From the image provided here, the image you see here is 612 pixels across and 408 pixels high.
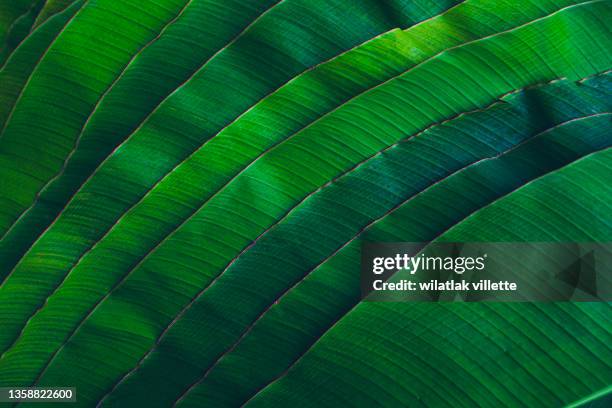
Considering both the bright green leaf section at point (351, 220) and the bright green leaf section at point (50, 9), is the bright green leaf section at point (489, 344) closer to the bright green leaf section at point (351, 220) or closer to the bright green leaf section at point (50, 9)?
the bright green leaf section at point (351, 220)

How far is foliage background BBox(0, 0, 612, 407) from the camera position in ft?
1.93

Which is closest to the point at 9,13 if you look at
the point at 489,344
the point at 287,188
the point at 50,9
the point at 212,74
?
the point at 50,9

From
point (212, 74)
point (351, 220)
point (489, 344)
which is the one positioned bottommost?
point (489, 344)

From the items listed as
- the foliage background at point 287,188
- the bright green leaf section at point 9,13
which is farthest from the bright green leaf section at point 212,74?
the bright green leaf section at point 9,13

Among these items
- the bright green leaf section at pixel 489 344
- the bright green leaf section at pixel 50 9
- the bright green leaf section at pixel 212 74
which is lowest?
the bright green leaf section at pixel 489 344

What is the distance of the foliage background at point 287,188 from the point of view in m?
0.59

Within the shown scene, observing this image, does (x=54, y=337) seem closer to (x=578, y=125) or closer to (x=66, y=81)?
(x=66, y=81)

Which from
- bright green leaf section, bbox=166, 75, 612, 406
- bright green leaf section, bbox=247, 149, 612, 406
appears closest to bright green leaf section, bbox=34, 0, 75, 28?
bright green leaf section, bbox=166, 75, 612, 406

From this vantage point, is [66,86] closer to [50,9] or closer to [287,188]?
[50,9]

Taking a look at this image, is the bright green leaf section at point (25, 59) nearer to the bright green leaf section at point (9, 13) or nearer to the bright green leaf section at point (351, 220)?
the bright green leaf section at point (9, 13)

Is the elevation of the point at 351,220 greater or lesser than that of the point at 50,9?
lesser

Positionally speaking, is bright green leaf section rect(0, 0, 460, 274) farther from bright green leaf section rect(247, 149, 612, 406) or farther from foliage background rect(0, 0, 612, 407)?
bright green leaf section rect(247, 149, 612, 406)

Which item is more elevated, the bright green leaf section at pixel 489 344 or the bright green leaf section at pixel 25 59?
the bright green leaf section at pixel 25 59

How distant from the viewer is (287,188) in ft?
2.02
